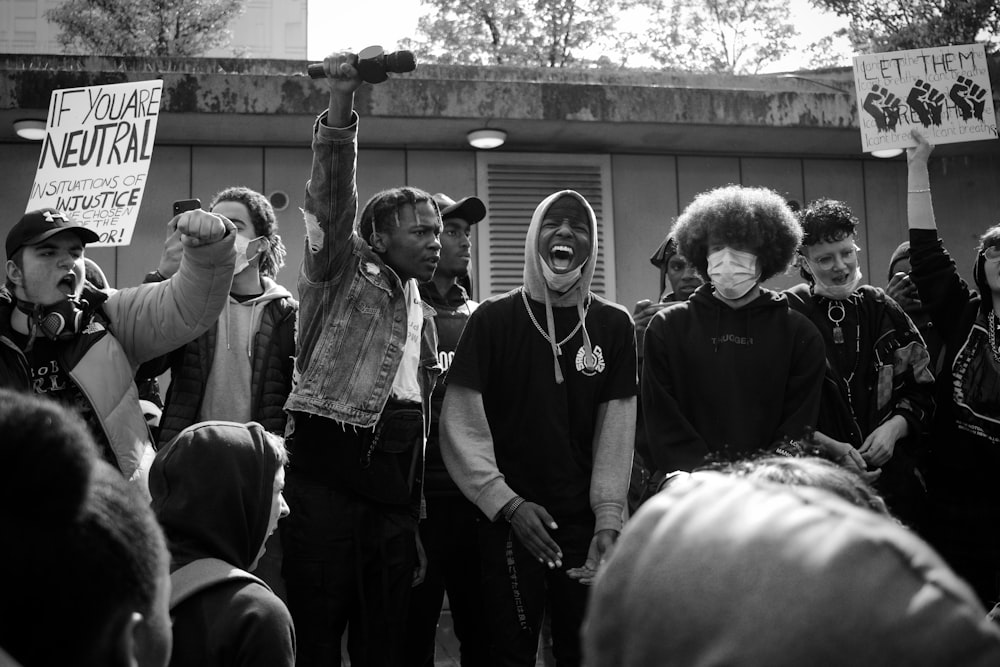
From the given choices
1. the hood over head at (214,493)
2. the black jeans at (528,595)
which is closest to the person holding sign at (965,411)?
the black jeans at (528,595)

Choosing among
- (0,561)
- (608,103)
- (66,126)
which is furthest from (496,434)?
(608,103)

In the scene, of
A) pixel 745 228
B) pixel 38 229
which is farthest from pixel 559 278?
pixel 38 229

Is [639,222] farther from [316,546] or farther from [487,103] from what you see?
[316,546]

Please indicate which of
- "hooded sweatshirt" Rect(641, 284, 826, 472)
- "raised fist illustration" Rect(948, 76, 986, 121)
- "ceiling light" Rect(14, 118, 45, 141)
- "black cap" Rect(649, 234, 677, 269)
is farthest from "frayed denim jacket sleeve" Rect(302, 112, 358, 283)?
"ceiling light" Rect(14, 118, 45, 141)

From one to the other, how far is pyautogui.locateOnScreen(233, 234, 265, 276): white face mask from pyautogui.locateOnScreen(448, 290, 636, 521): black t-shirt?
117cm

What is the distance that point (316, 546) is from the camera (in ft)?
13.5

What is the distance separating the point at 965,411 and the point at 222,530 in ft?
11.1

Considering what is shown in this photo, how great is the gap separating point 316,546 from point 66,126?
8.42 ft

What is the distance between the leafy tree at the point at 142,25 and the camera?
15.5 meters

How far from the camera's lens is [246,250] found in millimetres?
4910

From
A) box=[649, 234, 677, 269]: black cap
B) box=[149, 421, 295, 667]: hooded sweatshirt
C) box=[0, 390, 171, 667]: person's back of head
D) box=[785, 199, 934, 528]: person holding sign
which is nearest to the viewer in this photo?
box=[0, 390, 171, 667]: person's back of head

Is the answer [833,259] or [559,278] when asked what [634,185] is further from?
[559,278]

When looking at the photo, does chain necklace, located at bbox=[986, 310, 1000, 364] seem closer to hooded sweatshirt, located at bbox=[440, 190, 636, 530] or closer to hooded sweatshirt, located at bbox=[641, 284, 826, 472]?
hooded sweatshirt, located at bbox=[641, 284, 826, 472]

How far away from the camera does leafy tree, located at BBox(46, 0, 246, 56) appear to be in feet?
50.8
